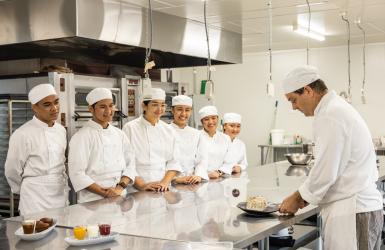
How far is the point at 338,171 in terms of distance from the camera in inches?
91.3

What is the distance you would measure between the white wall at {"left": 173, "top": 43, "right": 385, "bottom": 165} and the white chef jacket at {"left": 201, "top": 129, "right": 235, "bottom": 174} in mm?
3619

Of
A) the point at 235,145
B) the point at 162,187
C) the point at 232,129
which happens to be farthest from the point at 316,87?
the point at 232,129

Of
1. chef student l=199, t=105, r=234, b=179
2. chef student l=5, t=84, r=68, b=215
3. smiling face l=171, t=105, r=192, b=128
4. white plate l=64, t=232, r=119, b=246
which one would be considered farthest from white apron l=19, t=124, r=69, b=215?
chef student l=199, t=105, r=234, b=179

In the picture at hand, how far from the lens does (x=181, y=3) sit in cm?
405

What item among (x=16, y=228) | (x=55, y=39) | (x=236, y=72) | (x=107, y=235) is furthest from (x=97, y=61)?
(x=236, y=72)

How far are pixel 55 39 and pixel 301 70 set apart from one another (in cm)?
192

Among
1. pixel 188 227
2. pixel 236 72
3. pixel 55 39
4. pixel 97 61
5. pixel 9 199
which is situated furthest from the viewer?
pixel 236 72

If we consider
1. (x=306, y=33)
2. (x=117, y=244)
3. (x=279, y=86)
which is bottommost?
(x=117, y=244)

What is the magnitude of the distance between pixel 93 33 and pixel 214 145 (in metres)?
1.58

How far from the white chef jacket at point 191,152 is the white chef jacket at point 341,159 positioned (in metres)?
1.67

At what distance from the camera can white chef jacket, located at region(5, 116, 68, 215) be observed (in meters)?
3.27

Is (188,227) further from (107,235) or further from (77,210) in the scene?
(77,210)

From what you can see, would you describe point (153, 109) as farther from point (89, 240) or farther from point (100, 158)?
point (89, 240)

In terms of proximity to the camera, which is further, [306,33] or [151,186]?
[306,33]
